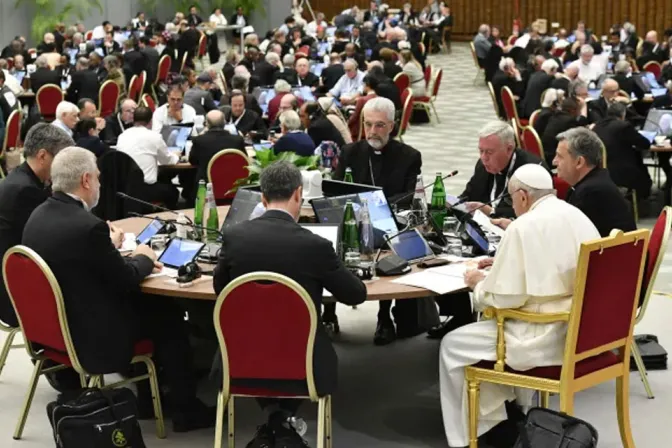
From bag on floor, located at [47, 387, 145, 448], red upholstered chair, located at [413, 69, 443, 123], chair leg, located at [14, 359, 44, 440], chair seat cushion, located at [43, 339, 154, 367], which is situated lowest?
red upholstered chair, located at [413, 69, 443, 123]

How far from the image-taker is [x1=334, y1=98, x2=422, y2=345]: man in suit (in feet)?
20.7

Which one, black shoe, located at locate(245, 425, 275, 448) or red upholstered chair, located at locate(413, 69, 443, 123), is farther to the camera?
red upholstered chair, located at locate(413, 69, 443, 123)

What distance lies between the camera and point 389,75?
47.5ft

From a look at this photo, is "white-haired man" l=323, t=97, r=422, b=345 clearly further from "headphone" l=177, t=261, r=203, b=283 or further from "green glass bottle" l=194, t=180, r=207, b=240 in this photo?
"headphone" l=177, t=261, r=203, b=283

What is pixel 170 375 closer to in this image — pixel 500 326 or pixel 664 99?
pixel 500 326

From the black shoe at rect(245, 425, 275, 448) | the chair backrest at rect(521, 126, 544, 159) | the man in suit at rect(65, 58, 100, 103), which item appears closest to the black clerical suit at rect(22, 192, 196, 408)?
the black shoe at rect(245, 425, 275, 448)

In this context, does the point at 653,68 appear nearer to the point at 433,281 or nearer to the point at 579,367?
the point at 433,281

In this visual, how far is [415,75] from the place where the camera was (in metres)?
14.5

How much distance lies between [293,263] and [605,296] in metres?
1.23

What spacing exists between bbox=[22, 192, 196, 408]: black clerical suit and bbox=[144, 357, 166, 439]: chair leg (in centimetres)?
17

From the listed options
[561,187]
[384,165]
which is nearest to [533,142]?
[561,187]

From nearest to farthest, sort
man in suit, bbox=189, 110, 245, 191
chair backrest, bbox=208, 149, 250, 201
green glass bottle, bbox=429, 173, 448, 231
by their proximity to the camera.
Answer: green glass bottle, bbox=429, 173, 448, 231 < chair backrest, bbox=208, 149, 250, 201 < man in suit, bbox=189, 110, 245, 191

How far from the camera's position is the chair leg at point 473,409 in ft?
15.0

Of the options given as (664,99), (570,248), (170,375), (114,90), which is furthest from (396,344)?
(114,90)
